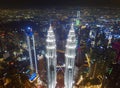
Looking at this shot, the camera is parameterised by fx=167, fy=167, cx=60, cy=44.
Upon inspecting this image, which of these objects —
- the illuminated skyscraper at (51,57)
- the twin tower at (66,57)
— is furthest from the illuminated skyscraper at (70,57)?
the illuminated skyscraper at (51,57)

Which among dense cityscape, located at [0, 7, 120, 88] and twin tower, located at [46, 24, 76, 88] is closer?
dense cityscape, located at [0, 7, 120, 88]

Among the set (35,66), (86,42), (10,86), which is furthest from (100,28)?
(10,86)

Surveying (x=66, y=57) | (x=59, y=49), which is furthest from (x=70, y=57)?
(x=59, y=49)

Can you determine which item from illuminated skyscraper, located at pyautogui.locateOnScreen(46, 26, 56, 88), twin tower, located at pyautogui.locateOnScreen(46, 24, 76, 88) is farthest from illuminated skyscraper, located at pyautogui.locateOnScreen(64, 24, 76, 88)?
illuminated skyscraper, located at pyautogui.locateOnScreen(46, 26, 56, 88)

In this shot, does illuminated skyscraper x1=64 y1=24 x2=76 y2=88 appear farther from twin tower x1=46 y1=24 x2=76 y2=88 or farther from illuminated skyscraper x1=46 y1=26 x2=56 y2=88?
illuminated skyscraper x1=46 y1=26 x2=56 y2=88

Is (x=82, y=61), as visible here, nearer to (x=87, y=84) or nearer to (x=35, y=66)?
(x=87, y=84)

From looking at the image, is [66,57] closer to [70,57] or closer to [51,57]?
[70,57]

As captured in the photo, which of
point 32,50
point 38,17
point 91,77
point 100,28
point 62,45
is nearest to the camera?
point 91,77
